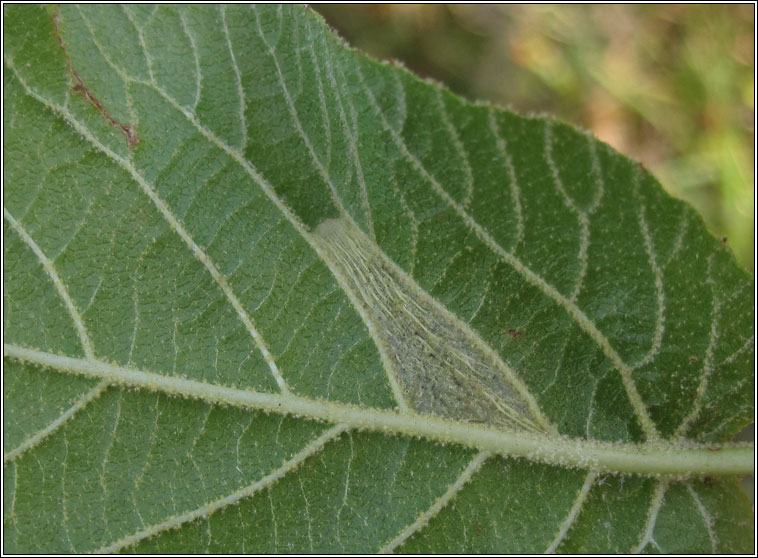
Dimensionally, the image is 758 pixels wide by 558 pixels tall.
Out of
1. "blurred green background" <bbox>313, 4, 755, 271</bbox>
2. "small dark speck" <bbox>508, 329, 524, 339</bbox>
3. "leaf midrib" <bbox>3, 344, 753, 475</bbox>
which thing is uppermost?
"blurred green background" <bbox>313, 4, 755, 271</bbox>

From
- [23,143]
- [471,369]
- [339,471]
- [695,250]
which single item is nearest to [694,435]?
[695,250]

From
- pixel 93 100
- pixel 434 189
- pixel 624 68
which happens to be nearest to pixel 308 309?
pixel 434 189

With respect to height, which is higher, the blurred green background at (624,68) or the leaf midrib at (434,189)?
the blurred green background at (624,68)

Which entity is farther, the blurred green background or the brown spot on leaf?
the blurred green background

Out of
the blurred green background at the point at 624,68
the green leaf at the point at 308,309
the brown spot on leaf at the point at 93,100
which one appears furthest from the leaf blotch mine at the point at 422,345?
the blurred green background at the point at 624,68

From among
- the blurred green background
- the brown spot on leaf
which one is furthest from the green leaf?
the blurred green background

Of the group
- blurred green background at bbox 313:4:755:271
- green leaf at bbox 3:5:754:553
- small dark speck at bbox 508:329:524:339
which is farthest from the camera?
blurred green background at bbox 313:4:755:271

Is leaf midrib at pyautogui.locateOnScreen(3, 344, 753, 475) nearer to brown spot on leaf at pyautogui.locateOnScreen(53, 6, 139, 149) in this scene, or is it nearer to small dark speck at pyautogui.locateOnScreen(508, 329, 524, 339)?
small dark speck at pyautogui.locateOnScreen(508, 329, 524, 339)

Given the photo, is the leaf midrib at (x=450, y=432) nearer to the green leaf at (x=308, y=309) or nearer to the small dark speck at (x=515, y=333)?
the green leaf at (x=308, y=309)
